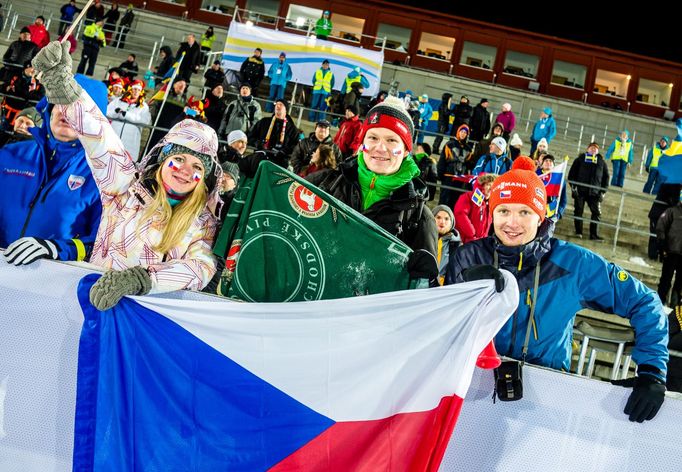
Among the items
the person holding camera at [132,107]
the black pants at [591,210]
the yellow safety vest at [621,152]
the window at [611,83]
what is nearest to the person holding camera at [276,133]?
the person holding camera at [132,107]

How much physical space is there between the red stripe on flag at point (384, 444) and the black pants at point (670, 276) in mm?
6846

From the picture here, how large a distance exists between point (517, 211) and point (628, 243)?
941cm

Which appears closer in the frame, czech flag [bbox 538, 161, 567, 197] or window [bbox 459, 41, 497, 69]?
czech flag [bbox 538, 161, 567, 197]

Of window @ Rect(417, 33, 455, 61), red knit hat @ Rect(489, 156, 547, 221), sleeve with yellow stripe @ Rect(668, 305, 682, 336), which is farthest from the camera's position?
window @ Rect(417, 33, 455, 61)

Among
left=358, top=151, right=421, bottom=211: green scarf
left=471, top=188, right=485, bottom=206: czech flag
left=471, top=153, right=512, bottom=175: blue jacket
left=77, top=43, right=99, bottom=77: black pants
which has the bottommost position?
left=358, top=151, right=421, bottom=211: green scarf

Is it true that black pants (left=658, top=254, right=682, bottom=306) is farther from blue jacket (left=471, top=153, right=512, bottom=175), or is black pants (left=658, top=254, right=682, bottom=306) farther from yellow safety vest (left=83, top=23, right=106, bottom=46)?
yellow safety vest (left=83, top=23, right=106, bottom=46)

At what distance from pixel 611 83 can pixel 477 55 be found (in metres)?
6.46

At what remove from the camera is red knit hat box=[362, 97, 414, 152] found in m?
3.31

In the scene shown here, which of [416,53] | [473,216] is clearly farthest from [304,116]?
[416,53]

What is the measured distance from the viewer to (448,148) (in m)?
11.3

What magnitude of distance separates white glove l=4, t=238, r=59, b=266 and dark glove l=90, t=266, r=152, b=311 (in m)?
0.40

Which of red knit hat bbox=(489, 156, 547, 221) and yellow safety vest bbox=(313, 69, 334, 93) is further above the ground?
yellow safety vest bbox=(313, 69, 334, 93)

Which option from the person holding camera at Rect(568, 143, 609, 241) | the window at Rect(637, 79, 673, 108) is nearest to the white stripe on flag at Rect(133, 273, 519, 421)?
the person holding camera at Rect(568, 143, 609, 241)

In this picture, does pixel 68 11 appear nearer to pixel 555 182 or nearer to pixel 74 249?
pixel 555 182
